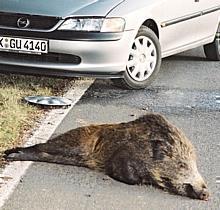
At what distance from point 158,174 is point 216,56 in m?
5.25

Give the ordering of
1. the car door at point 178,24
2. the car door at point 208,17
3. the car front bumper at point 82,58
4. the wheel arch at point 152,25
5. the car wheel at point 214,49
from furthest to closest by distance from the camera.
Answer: the car wheel at point 214,49 → the car door at point 208,17 → the car door at point 178,24 → the wheel arch at point 152,25 → the car front bumper at point 82,58

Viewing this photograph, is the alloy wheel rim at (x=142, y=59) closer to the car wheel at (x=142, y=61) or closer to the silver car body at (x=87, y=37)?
the car wheel at (x=142, y=61)

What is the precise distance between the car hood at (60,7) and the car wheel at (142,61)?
55 centimetres

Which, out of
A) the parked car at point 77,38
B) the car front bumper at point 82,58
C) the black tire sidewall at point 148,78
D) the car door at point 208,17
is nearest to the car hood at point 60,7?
the parked car at point 77,38

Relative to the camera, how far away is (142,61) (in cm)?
820

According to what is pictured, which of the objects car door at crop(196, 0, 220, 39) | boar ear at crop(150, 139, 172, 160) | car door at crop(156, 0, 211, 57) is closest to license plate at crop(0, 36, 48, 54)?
car door at crop(156, 0, 211, 57)

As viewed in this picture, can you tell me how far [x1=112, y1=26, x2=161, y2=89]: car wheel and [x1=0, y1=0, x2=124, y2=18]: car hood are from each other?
55cm

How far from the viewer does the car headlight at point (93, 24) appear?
7.52 m

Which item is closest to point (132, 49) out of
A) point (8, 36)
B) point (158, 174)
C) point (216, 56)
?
point (8, 36)

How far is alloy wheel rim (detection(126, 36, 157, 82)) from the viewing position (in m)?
8.07

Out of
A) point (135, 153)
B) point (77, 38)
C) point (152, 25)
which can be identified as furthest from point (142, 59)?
point (135, 153)

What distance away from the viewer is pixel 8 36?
25.0 ft

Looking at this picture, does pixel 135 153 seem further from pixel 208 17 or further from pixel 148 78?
pixel 208 17

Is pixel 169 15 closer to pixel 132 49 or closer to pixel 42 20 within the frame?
pixel 132 49
